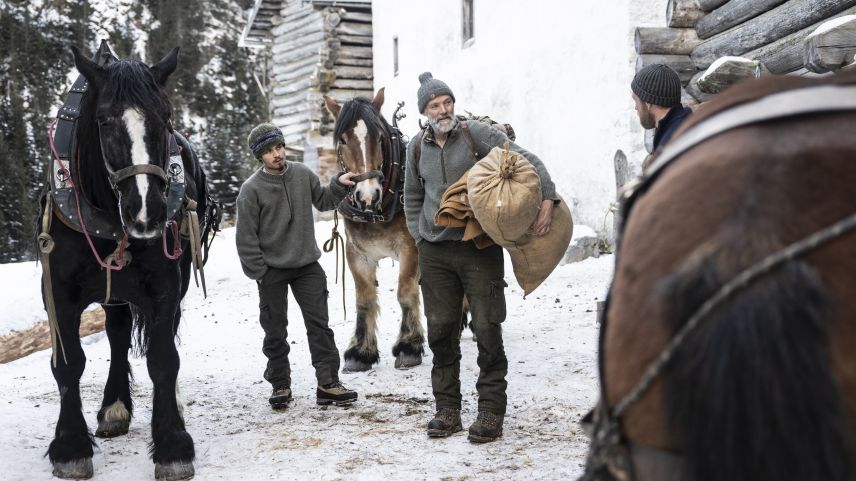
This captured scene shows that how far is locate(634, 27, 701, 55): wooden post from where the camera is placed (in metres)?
6.66

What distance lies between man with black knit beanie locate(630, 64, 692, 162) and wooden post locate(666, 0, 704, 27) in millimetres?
3211

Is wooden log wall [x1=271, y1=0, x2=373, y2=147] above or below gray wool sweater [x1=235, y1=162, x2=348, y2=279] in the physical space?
above

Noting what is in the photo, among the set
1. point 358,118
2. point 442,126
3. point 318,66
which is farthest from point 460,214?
point 318,66

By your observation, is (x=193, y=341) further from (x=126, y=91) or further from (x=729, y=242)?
(x=729, y=242)

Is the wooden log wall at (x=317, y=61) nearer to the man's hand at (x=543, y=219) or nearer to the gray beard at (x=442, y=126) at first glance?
the gray beard at (x=442, y=126)

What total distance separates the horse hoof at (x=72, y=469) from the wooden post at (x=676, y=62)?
5.20 meters

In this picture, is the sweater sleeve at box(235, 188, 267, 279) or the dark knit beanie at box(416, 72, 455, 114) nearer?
the dark knit beanie at box(416, 72, 455, 114)

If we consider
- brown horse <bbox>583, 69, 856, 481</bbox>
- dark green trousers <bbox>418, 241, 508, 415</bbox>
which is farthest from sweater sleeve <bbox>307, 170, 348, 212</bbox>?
brown horse <bbox>583, 69, 856, 481</bbox>

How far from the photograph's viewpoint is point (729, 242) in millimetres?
1117

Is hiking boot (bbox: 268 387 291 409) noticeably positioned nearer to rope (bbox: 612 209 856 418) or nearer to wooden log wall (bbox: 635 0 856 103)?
wooden log wall (bbox: 635 0 856 103)

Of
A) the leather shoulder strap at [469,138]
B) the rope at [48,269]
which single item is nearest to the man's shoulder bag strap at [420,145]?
the leather shoulder strap at [469,138]

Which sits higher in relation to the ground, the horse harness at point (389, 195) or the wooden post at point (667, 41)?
the wooden post at point (667, 41)

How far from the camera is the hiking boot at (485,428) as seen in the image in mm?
4027

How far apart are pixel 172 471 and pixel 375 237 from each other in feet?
8.68
